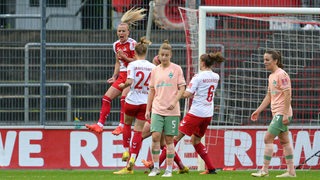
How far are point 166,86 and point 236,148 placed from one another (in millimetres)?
4293

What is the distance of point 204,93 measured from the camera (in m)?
16.1

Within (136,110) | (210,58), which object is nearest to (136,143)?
(136,110)

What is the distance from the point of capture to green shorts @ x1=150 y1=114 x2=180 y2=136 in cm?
1524

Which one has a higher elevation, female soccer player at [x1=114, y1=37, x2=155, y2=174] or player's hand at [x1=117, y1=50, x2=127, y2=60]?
player's hand at [x1=117, y1=50, x2=127, y2=60]

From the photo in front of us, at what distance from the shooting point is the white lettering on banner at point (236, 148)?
19.1m

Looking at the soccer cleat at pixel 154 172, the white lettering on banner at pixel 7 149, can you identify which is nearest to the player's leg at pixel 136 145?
the soccer cleat at pixel 154 172

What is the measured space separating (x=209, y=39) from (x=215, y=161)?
224 cm

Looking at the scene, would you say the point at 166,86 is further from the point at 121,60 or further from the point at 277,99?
the point at 121,60

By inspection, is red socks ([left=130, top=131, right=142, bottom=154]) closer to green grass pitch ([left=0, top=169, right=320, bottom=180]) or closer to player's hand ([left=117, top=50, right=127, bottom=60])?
green grass pitch ([left=0, top=169, right=320, bottom=180])

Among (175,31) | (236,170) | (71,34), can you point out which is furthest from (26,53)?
(236,170)

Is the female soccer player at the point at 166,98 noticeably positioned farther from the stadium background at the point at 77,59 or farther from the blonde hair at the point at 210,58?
the stadium background at the point at 77,59

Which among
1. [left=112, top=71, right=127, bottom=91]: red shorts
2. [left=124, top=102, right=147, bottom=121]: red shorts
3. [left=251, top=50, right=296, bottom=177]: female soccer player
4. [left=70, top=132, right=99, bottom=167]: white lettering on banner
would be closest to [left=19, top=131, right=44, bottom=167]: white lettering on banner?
[left=70, top=132, right=99, bottom=167]: white lettering on banner

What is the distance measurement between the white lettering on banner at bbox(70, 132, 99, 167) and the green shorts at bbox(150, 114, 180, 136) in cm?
390

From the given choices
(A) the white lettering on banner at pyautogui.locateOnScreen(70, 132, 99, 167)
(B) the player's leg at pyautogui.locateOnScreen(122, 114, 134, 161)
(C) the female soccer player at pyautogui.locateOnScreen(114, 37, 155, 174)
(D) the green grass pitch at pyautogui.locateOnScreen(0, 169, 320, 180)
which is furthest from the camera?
(A) the white lettering on banner at pyautogui.locateOnScreen(70, 132, 99, 167)
